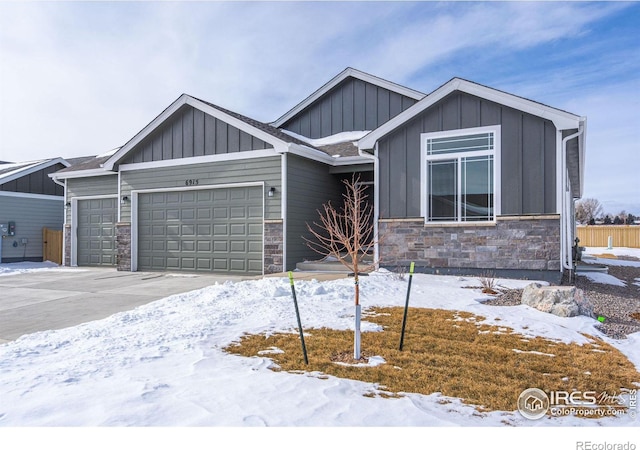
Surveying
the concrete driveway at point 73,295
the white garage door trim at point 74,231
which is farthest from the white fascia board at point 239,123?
the white garage door trim at point 74,231

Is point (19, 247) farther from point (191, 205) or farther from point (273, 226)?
point (273, 226)

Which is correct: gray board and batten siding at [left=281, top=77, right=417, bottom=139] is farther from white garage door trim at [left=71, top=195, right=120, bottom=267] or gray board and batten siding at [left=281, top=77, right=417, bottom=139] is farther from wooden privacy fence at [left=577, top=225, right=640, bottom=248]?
wooden privacy fence at [left=577, top=225, right=640, bottom=248]

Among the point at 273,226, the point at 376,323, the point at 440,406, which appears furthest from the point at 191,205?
the point at 440,406

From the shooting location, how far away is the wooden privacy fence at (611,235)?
2703 cm

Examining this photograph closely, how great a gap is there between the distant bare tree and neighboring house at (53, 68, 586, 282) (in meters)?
32.5

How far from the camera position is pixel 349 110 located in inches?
583

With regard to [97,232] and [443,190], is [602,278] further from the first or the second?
[97,232]

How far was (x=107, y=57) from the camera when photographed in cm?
906

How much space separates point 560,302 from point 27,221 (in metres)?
18.9

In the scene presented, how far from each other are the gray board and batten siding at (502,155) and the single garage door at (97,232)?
926 centimetres

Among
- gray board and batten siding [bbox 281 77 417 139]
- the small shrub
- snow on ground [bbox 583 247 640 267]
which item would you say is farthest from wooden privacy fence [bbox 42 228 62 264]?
snow on ground [bbox 583 247 640 267]

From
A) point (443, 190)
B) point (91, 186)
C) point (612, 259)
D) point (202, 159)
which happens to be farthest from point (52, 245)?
point (612, 259)

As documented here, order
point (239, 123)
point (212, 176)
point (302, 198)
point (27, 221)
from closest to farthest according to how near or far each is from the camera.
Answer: point (239, 123) < point (302, 198) < point (212, 176) < point (27, 221)

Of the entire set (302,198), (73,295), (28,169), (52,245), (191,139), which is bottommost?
(73,295)
